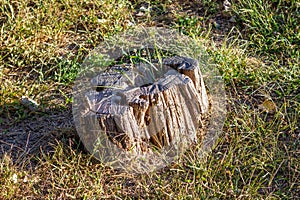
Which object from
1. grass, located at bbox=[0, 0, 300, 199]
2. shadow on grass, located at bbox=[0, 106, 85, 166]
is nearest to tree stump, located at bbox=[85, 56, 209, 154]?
grass, located at bbox=[0, 0, 300, 199]

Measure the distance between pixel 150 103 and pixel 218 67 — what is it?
114cm

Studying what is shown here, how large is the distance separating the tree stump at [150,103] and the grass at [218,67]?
0.24m

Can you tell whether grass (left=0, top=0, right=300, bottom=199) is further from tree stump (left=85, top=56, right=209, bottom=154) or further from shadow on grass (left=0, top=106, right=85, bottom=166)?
tree stump (left=85, top=56, right=209, bottom=154)

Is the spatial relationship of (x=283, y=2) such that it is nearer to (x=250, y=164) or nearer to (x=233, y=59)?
(x=233, y=59)

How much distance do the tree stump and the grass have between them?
24cm

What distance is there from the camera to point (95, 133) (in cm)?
395

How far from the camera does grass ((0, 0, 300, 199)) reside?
3.97 m

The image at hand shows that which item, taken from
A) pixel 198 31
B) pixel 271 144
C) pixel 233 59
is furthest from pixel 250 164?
pixel 198 31

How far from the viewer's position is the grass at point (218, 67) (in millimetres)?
3969

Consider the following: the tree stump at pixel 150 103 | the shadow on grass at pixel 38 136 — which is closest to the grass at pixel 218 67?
the shadow on grass at pixel 38 136

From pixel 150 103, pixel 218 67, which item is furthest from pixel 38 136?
pixel 218 67

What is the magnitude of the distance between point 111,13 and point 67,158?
192 cm

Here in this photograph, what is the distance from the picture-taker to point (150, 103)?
392 centimetres

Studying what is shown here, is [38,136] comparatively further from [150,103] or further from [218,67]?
[218,67]
